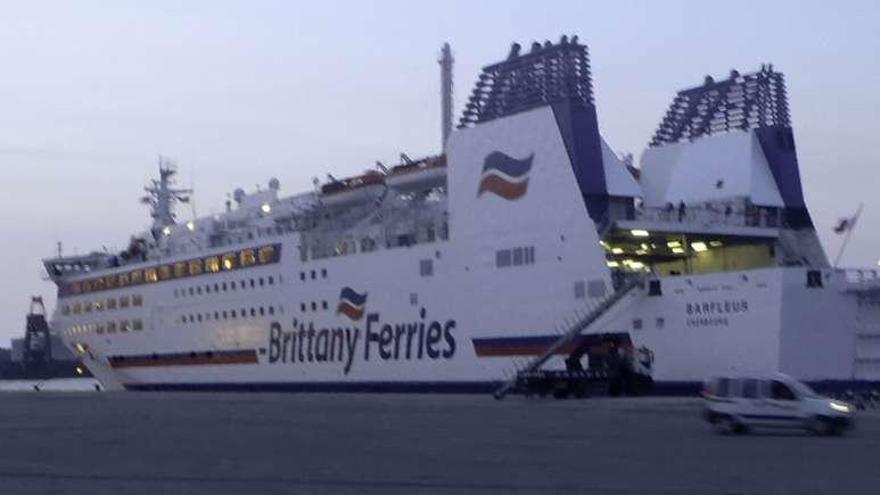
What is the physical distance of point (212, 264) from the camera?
53.8 m

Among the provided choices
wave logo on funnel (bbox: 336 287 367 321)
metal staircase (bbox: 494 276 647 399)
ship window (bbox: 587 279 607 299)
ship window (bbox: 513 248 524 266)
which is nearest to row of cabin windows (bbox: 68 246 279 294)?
wave logo on funnel (bbox: 336 287 367 321)

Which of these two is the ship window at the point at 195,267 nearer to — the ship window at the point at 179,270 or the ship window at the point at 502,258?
the ship window at the point at 179,270

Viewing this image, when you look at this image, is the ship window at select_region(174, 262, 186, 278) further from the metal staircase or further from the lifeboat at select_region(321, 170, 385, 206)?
the metal staircase

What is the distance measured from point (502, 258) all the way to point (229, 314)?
13.2m

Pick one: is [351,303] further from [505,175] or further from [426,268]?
[505,175]

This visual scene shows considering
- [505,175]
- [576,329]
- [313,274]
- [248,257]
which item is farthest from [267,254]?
[576,329]

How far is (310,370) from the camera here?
49281mm

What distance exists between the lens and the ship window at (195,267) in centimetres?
5434

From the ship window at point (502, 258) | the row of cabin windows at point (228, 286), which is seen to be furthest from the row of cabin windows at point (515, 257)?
the row of cabin windows at point (228, 286)

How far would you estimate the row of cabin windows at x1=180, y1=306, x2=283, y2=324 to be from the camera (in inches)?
1996

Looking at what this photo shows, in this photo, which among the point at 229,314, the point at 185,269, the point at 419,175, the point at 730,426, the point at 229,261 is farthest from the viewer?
the point at 185,269

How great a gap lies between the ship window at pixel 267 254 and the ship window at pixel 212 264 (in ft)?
8.90

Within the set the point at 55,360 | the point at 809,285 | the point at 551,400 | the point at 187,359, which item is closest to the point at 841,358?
the point at 809,285

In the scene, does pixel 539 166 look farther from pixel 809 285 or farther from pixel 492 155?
pixel 809 285
